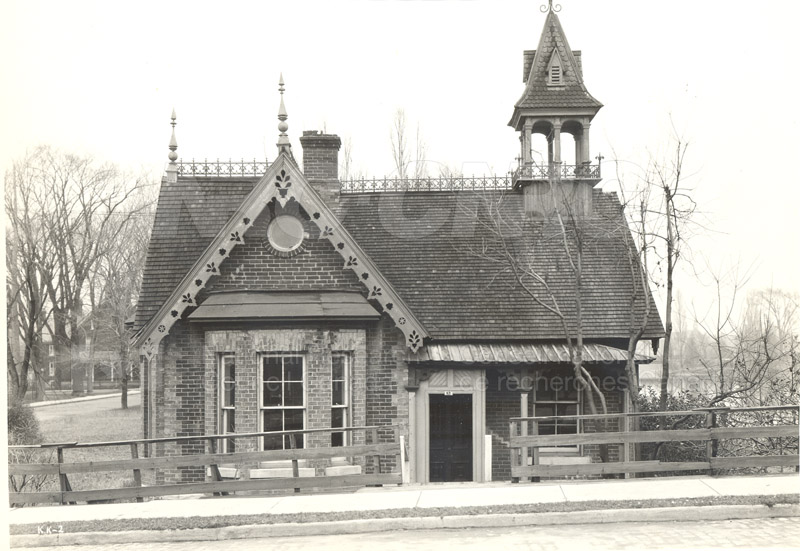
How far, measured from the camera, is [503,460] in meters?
16.3

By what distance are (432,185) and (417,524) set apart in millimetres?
12103

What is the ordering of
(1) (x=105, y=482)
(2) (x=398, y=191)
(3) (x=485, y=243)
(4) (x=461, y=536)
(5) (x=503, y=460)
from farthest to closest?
(1) (x=105, y=482) → (2) (x=398, y=191) → (3) (x=485, y=243) → (5) (x=503, y=460) → (4) (x=461, y=536)

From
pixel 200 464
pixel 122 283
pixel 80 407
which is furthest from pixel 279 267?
pixel 80 407

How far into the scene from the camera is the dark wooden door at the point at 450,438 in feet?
55.2

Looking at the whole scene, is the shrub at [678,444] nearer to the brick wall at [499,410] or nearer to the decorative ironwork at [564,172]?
the brick wall at [499,410]

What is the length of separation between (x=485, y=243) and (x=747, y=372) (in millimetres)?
6539

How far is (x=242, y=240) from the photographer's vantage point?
15.1m

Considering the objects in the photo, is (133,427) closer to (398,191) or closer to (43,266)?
(43,266)

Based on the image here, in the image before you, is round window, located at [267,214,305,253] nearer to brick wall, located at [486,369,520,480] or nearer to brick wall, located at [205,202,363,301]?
brick wall, located at [205,202,363,301]

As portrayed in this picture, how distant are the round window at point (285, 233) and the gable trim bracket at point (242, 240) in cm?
54

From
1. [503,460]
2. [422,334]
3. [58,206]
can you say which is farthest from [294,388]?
[58,206]

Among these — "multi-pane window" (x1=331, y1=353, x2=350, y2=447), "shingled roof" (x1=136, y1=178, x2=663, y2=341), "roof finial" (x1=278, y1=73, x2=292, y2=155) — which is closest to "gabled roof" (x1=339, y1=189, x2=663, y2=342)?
"shingled roof" (x1=136, y1=178, x2=663, y2=341)

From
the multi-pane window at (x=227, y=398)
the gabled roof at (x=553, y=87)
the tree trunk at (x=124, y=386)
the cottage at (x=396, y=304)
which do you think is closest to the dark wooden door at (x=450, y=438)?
the cottage at (x=396, y=304)

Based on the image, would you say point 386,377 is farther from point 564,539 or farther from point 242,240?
point 564,539
